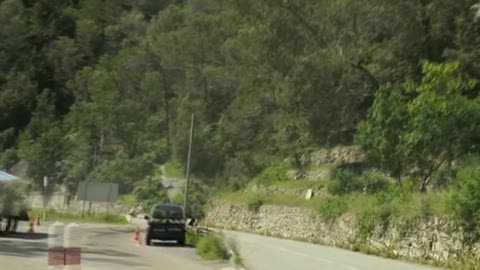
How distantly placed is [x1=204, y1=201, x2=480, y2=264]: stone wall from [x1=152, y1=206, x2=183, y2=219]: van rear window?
7.23 metres

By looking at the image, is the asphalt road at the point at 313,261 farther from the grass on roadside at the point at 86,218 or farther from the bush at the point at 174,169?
the bush at the point at 174,169

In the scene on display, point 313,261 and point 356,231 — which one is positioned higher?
point 356,231

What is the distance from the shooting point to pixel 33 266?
19.0 meters

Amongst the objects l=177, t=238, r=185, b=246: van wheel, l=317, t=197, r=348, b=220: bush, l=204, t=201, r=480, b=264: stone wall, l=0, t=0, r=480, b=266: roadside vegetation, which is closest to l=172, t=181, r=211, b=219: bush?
l=0, t=0, r=480, b=266: roadside vegetation

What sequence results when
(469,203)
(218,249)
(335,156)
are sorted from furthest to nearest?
(335,156), (218,249), (469,203)

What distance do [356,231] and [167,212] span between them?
27.2ft

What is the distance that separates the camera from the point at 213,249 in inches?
997

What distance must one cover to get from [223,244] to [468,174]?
8.02 metres

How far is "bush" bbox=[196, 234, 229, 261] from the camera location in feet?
80.9

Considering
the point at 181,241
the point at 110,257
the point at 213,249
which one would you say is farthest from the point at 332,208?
the point at 110,257

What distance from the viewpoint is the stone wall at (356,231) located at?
2461cm

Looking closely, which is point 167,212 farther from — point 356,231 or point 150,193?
point 150,193

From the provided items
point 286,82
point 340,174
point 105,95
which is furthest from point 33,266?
point 105,95

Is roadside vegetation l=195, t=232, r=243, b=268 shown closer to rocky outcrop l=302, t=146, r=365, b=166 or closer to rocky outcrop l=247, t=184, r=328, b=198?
rocky outcrop l=247, t=184, r=328, b=198
